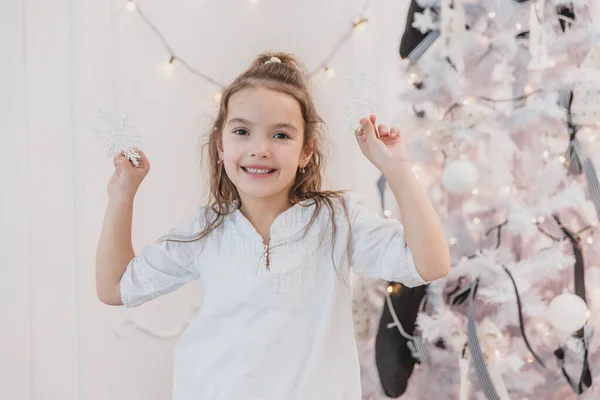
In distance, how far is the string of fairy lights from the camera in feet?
6.12

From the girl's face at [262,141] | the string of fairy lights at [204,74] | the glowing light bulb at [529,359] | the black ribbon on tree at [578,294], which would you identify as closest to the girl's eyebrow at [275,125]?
the girl's face at [262,141]

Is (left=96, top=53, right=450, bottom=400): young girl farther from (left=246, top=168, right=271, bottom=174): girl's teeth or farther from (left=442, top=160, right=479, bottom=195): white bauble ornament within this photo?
(left=442, top=160, right=479, bottom=195): white bauble ornament

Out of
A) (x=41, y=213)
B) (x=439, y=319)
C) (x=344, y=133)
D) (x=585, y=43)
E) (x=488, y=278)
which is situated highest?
(x=585, y=43)

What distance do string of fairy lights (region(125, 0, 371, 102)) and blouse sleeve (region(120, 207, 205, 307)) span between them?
0.65m

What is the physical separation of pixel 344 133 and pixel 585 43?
0.77 meters

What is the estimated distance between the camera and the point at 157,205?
6.31 feet

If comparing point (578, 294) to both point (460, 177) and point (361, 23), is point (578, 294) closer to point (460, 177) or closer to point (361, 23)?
point (460, 177)

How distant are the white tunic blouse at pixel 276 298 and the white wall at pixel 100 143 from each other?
51cm

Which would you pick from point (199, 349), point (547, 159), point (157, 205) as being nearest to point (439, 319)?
point (547, 159)

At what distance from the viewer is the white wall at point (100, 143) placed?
170 cm

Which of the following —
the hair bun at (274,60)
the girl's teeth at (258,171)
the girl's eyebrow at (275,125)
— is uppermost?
the hair bun at (274,60)

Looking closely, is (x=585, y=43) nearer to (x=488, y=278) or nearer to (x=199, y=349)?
(x=488, y=278)

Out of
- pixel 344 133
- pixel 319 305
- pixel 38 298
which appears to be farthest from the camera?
pixel 344 133

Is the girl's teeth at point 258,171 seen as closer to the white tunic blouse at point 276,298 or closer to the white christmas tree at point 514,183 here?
the white tunic blouse at point 276,298
